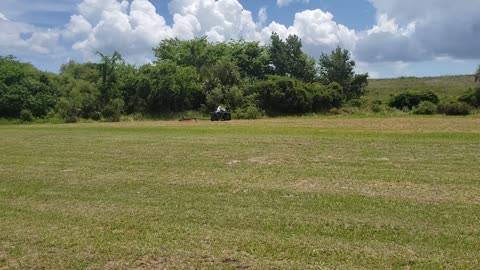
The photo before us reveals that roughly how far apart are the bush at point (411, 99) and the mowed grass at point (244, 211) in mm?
39213

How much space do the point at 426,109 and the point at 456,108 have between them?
→ 3.36 m

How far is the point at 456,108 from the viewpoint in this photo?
46.5 metres

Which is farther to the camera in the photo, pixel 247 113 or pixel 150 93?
pixel 150 93

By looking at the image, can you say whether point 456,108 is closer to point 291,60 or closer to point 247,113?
point 247,113

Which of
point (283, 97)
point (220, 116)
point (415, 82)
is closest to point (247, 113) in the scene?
point (220, 116)

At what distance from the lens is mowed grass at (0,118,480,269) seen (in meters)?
6.35

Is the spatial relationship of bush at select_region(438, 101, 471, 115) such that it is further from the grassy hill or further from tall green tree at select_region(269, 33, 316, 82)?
the grassy hill

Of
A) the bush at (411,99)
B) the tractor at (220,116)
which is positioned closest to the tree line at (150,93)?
the tractor at (220,116)

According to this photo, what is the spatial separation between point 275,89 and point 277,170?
138ft

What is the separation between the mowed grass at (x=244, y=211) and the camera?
635 centimetres

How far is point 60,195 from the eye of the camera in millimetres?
10609

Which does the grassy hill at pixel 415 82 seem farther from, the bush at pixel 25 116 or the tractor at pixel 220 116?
the bush at pixel 25 116

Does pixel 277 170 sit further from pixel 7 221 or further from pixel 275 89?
pixel 275 89

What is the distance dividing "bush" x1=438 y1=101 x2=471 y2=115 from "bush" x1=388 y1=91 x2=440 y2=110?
212 inches
